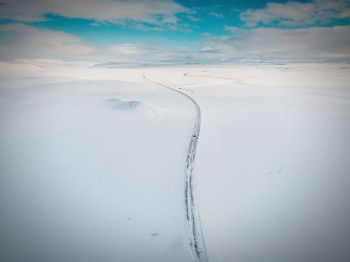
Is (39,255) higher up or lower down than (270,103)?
lower down

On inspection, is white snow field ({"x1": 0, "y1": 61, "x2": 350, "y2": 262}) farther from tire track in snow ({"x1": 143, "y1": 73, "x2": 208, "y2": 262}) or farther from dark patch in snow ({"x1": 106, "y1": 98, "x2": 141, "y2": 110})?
dark patch in snow ({"x1": 106, "y1": 98, "x2": 141, "y2": 110})

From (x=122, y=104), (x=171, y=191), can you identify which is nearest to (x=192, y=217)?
(x=171, y=191)

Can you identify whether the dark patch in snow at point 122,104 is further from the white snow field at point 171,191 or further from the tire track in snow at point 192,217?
the tire track in snow at point 192,217

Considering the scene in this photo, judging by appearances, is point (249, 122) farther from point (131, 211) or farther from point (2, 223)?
point (2, 223)

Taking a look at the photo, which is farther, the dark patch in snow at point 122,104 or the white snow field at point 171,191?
the dark patch in snow at point 122,104

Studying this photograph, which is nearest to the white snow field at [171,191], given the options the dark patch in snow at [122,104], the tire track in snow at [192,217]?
the tire track in snow at [192,217]

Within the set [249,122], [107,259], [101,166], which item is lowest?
[107,259]

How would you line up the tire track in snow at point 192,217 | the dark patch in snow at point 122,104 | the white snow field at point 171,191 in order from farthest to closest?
1. the dark patch in snow at point 122,104
2. the white snow field at point 171,191
3. the tire track in snow at point 192,217

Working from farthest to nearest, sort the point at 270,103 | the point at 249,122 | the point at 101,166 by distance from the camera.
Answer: the point at 270,103, the point at 249,122, the point at 101,166

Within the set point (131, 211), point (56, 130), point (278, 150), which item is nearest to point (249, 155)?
point (278, 150)

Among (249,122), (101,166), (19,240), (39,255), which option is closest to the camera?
(39,255)

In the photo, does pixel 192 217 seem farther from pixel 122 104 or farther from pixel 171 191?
pixel 122 104
